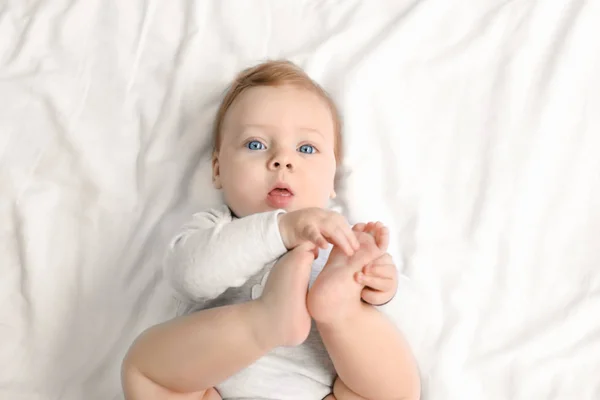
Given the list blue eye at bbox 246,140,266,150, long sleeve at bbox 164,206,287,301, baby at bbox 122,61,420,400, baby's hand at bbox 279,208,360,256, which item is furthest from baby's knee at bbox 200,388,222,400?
blue eye at bbox 246,140,266,150

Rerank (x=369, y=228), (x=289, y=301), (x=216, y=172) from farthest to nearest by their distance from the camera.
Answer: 1. (x=216, y=172)
2. (x=369, y=228)
3. (x=289, y=301)

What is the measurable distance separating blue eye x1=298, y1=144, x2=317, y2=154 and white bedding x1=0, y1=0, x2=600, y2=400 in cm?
12

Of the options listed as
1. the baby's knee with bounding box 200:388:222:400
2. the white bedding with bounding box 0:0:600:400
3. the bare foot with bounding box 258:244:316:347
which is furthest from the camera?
the white bedding with bounding box 0:0:600:400

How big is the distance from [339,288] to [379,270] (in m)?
0.06

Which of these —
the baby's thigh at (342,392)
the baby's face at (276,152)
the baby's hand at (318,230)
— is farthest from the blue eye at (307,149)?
the baby's thigh at (342,392)

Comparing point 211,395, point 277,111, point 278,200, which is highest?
point 277,111

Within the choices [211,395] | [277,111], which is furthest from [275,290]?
[277,111]

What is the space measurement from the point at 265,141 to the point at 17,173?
19.0 inches

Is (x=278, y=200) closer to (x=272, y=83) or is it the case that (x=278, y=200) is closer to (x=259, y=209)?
(x=259, y=209)

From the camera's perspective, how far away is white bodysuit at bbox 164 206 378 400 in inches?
37.2

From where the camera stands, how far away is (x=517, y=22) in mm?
1304

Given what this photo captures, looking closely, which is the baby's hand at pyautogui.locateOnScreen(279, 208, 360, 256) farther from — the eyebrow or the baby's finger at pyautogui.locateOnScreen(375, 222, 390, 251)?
the eyebrow

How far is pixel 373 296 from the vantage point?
93 cm

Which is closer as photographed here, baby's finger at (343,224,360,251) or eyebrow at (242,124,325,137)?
baby's finger at (343,224,360,251)
